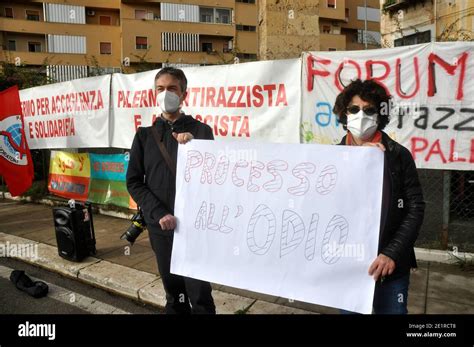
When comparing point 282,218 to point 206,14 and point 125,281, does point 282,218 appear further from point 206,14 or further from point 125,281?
point 206,14

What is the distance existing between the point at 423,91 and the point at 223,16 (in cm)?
3677

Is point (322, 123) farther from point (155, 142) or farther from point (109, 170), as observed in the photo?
point (109, 170)

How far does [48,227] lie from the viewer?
21.2 ft

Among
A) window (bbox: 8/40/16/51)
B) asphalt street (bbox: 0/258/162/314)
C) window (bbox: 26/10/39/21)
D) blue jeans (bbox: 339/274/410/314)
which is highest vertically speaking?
window (bbox: 26/10/39/21)

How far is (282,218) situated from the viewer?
2.22m

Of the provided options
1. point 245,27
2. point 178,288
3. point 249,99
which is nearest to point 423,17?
point 249,99

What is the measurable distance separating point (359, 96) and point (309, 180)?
0.56 m

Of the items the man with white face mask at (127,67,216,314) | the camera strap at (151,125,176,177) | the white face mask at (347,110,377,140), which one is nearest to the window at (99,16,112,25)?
the man with white face mask at (127,67,216,314)

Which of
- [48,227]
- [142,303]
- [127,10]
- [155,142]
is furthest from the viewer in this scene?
[127,10]

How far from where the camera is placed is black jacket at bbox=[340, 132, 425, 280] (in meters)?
1.89

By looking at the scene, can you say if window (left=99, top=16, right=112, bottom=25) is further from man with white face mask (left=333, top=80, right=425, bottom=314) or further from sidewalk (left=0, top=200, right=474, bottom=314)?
man with white face mask (left=333, top=80, right=425, bottom=314)

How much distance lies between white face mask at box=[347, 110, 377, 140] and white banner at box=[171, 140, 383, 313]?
129 millimetres
